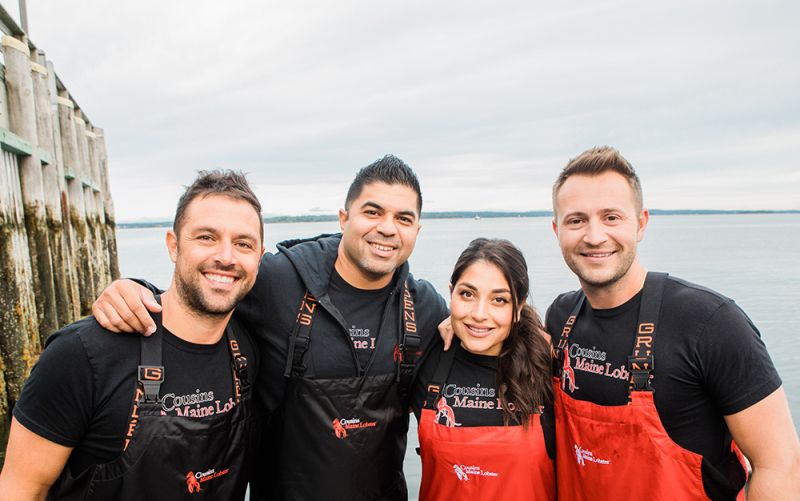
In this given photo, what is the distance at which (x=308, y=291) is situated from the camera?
313 cm

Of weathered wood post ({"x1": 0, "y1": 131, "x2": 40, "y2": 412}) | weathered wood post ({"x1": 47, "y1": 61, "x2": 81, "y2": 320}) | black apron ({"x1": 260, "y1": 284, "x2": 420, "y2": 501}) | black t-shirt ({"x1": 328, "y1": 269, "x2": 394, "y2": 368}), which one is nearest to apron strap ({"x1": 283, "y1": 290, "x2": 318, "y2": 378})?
black apron ({"x1": 260, "y1": 284, "x2": 420, "y2": 501})

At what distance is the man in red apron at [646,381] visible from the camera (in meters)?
2.29

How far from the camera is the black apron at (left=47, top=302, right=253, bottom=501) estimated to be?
7.25 ft

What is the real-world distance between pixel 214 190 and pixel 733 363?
296cm

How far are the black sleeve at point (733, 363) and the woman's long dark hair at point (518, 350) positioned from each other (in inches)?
37.1

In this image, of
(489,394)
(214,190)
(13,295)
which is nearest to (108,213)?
(13,295)

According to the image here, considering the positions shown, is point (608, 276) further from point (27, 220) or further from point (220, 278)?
point (27, 220)

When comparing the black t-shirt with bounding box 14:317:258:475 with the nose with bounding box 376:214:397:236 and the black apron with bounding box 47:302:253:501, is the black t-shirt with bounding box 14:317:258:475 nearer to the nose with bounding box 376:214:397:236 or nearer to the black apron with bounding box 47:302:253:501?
the black apron with bounding box 47:302:253:501

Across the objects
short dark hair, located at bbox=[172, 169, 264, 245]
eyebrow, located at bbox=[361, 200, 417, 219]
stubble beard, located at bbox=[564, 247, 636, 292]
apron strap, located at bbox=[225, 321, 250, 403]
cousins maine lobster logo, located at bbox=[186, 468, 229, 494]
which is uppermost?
short dark hair, located at bbox=[172, 169, 264, 245]

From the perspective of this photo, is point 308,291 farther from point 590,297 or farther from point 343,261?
point 590,297

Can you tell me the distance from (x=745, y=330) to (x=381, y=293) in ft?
7.12

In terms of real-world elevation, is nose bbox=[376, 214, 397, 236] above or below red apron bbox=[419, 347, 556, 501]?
above

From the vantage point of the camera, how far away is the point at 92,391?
223 cm

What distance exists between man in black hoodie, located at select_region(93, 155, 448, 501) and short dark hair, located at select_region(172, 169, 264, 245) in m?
0.50
